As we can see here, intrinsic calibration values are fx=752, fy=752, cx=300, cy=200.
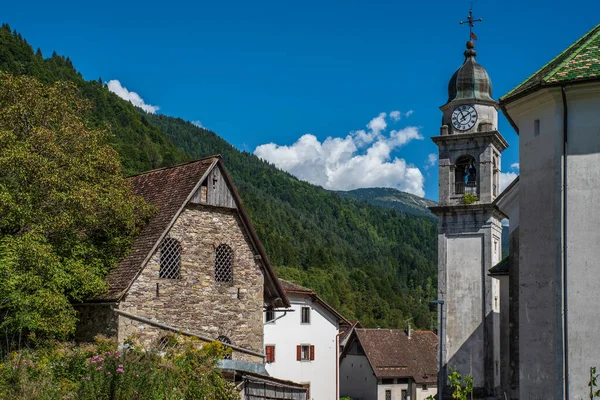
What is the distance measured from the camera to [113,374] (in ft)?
51.3

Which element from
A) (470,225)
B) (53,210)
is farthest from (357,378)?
(53,210)

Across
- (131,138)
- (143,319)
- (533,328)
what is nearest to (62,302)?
(143,319)

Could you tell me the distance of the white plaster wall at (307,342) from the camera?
43.8 meters

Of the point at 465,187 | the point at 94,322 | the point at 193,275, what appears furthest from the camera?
the point at 465,187

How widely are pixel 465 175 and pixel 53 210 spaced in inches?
966

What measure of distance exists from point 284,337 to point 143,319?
74.4 ft

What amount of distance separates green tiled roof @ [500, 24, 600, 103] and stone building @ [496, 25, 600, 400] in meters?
0.02

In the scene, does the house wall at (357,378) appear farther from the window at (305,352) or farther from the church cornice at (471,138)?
the church cornice at (471,138)

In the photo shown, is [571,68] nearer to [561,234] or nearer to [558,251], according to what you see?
[561,234]

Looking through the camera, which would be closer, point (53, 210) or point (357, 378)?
point (53, 210)

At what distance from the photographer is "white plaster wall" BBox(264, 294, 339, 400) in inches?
1724

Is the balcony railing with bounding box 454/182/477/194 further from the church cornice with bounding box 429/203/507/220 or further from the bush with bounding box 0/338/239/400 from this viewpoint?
the bush with bounding box 0/338/239/400

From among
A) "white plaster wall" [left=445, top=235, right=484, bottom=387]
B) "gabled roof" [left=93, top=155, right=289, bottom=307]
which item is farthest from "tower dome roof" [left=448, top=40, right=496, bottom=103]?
"gabled roof" [left=93, top=155, right=289, bottom=307]

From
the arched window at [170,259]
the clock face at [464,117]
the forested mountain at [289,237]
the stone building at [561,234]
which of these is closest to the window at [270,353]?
the clock face at [464,117]
